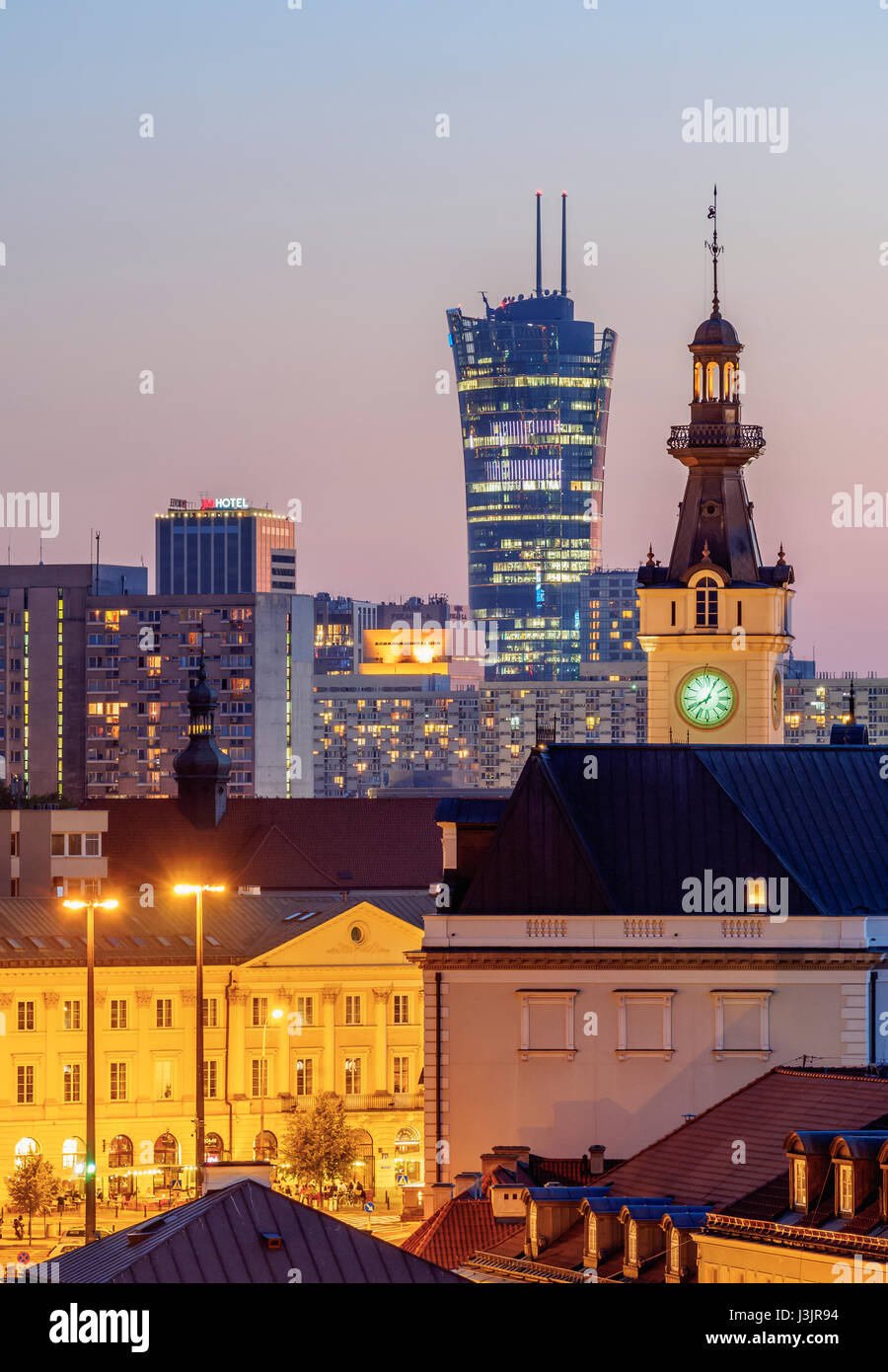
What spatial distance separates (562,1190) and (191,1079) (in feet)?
269

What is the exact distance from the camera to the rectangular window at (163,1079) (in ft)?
474

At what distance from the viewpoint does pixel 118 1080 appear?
144 metres

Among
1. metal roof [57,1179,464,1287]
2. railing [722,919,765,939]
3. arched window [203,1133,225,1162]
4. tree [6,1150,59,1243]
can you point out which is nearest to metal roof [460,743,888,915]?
railing [722,919,765,939]

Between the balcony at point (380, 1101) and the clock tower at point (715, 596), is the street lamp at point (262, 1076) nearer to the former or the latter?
the balcony at point (380, 1101)

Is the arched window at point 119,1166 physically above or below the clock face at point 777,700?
below

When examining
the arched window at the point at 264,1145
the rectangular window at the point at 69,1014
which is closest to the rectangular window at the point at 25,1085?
the rectangular window at the point at 69,1014

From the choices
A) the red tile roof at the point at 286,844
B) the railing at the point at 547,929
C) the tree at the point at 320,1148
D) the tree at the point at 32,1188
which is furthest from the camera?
the red tile roof at the point at 286,844

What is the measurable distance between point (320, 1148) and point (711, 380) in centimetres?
3406

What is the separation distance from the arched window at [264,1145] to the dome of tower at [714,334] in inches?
1548

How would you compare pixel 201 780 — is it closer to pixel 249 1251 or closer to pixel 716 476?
pixel 716 476

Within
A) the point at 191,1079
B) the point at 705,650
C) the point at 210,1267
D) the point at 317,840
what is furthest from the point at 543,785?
the point at 317,840

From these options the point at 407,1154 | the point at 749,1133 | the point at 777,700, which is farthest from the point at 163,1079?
the point at 749,1133

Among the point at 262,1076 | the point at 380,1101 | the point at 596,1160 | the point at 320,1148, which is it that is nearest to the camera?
the point at 596,1160

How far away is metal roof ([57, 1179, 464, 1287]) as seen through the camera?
47906mm
